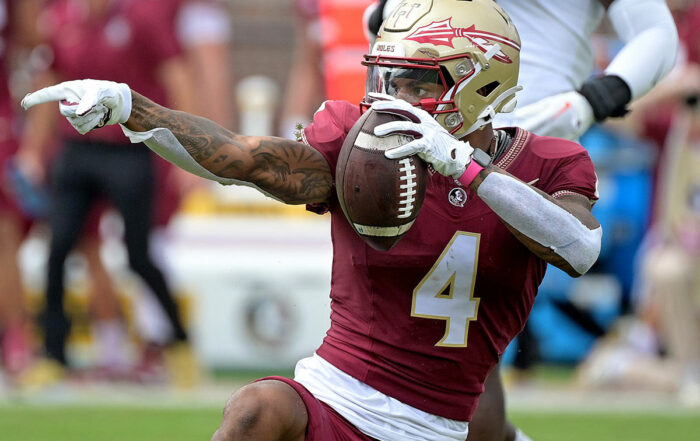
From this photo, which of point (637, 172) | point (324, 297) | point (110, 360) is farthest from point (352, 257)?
point (637, 172)

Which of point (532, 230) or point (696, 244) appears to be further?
point (696, 244)

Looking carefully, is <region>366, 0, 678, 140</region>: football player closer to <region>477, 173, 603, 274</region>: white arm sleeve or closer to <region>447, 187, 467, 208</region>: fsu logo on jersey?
<region>447, 187, 467, 208</region>: fsu logo on jersey

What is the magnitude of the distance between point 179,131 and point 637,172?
6420 mm

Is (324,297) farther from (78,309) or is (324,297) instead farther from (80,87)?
(80,87)

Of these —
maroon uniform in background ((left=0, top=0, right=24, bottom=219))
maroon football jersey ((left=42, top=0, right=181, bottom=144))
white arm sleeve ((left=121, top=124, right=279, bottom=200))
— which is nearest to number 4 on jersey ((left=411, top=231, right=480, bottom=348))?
white arm sleeve ((left=121, top=124, right=279, bottom=200))

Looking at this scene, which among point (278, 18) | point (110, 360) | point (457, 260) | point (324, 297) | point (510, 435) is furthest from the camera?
point (278, 18)

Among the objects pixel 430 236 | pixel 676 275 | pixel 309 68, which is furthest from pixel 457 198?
pixel 309 68

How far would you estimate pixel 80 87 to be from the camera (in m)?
2.88

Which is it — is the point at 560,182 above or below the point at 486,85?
below

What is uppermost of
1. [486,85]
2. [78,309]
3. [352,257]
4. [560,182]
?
[486,85]

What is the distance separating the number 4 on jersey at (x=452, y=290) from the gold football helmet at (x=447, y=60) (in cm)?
29

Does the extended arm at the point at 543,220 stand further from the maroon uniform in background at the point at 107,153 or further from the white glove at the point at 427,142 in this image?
the maroon uniform in background at the point at 107,153

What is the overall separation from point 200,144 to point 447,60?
0.65 metres

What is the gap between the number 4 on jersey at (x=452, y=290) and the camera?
3.31m
